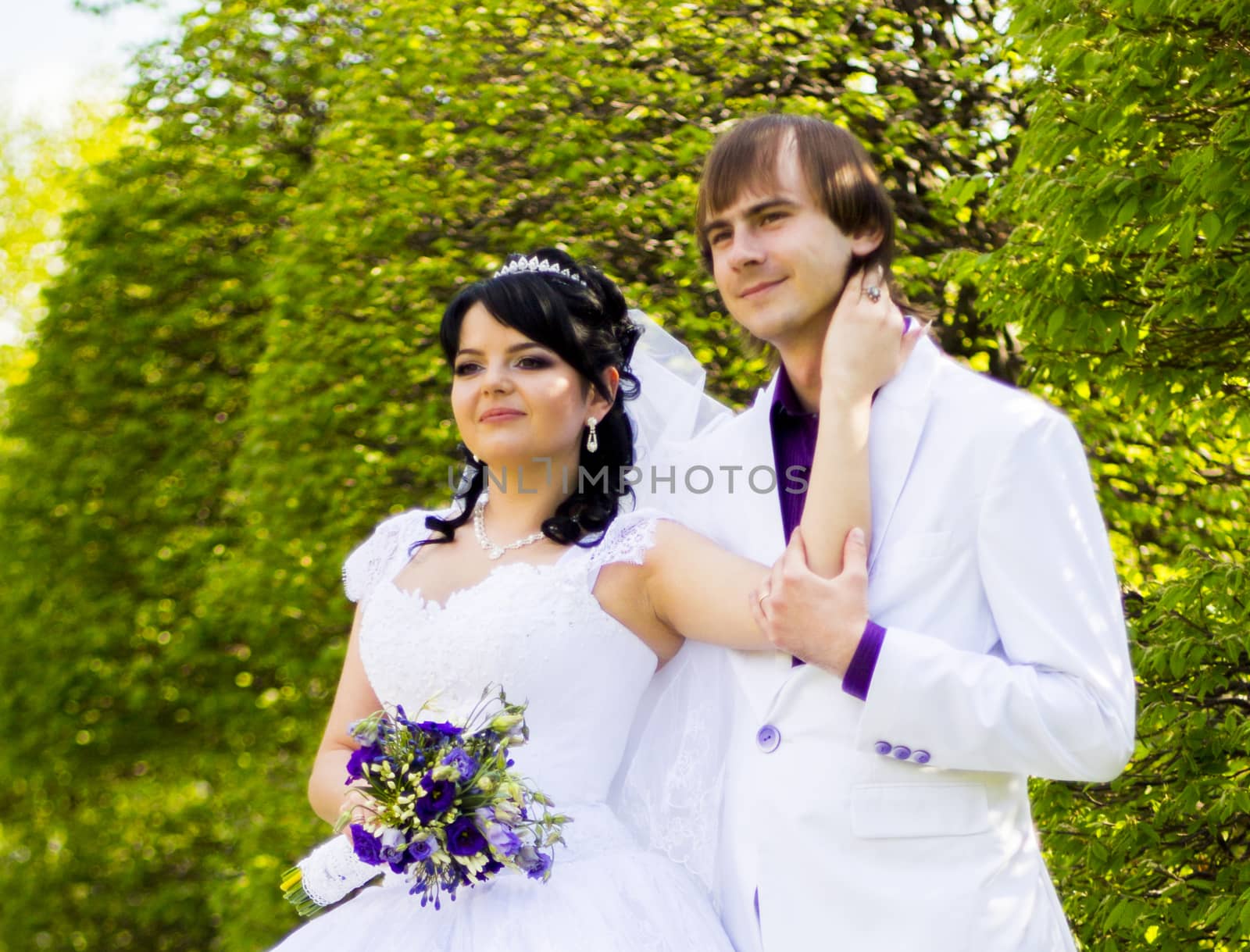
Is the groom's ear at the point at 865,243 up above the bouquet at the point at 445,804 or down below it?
above

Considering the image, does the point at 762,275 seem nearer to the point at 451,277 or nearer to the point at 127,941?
the point at 451,277

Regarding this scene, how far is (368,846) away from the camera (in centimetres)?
251

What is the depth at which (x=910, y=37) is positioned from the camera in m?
6.26

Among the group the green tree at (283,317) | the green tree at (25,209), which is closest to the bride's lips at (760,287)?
the green tree at (283,317)

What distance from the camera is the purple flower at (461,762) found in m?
2.47

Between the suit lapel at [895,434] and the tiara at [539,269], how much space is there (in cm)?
99

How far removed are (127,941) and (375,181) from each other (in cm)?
833

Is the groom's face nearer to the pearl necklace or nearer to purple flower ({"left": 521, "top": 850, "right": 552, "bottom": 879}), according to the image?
the pearl necklace

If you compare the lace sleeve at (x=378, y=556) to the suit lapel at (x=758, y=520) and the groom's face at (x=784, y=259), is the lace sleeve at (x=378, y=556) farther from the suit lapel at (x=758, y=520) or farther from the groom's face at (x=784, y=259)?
the groom's face at (x=784, y=259)

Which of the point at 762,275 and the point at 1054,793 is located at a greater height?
the point at 762,275

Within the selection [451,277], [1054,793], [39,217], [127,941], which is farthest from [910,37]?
[39,217]

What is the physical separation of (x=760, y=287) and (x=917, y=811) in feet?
3.39

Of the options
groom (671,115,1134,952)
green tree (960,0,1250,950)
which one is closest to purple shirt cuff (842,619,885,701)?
groom (671,115,1134,952)

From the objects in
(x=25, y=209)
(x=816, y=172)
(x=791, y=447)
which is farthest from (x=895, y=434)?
(x=25, y=209)
